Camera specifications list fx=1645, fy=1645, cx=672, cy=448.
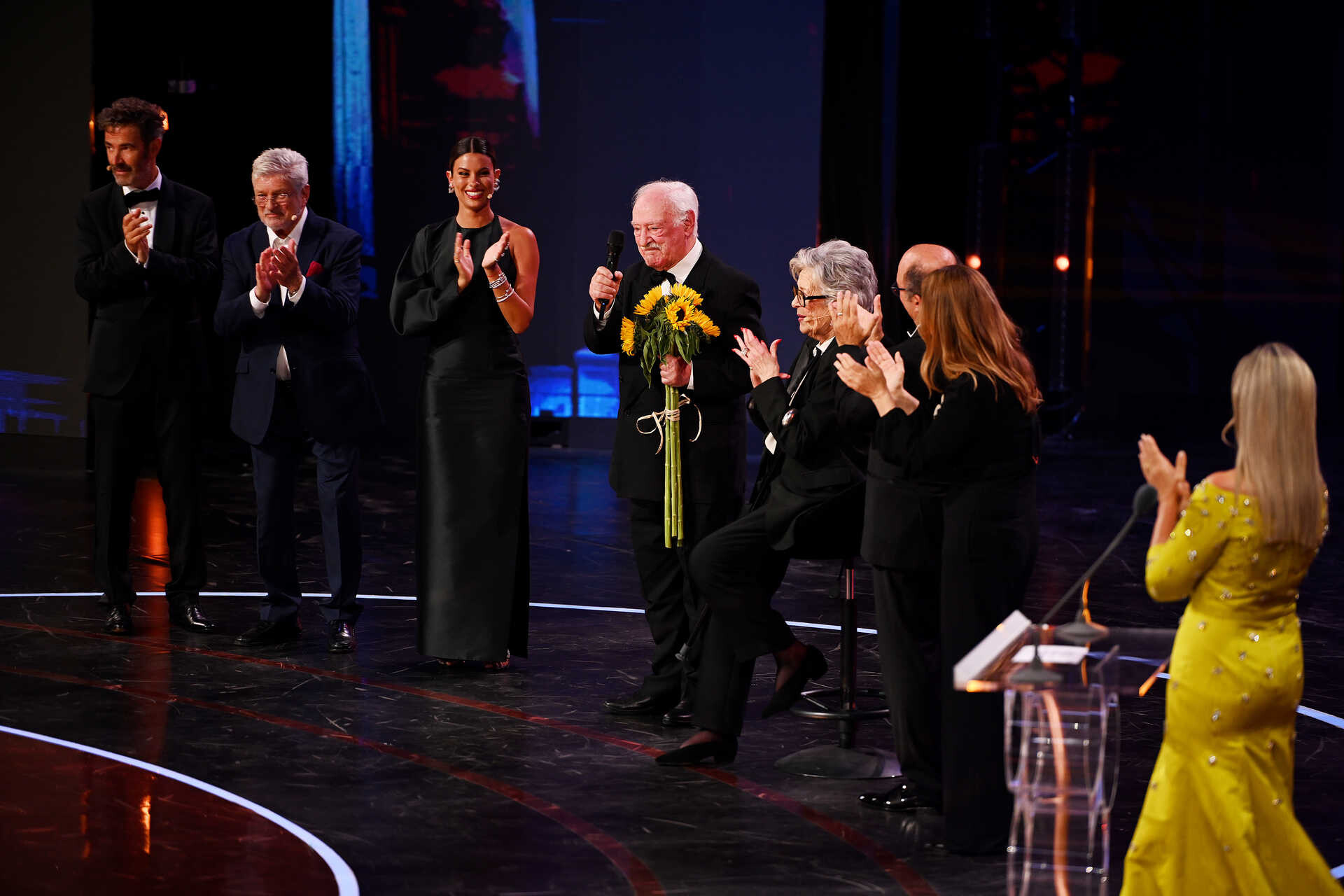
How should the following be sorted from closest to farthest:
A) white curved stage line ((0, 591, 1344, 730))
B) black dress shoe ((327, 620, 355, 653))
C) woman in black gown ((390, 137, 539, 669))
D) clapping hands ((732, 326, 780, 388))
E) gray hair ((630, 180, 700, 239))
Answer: clapping hands ((732, 326, 780, 388)), gray hair ((630, 180, 700, 239)), woman in black gown ((390, 137, 539, 669)), black dress shoe ((327, 620, 355, 653)), white curved stage line ((0, 591, 1344, 730))

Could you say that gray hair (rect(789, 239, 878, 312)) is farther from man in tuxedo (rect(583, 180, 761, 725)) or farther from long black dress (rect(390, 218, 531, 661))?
long black dress (rect(390, 218, 531, 661))

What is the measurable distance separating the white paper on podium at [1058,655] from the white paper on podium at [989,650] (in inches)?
1.4

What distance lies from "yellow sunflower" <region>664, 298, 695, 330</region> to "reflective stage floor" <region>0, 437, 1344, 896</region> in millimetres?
1257

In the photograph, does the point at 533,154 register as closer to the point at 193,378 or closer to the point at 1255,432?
the point at 193,378

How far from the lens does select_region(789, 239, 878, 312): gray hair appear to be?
470 cm

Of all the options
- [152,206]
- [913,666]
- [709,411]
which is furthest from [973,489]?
[152,206]

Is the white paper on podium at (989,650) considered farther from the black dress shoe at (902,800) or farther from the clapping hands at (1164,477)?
the black dress shoe at (902,800)

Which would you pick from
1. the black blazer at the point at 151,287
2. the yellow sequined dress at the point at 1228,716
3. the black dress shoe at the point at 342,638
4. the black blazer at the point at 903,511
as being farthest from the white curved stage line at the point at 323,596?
the yellow sequined dress at the point at 1228,716

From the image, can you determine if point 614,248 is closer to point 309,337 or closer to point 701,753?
point 309,337

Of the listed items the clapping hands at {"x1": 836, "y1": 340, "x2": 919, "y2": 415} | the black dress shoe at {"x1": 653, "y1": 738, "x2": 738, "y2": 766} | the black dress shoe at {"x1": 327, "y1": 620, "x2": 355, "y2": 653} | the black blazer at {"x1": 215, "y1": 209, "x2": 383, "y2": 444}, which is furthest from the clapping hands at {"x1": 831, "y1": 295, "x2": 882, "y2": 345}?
the black dress shoe at {"x1": 327, "y1": 620, "x2": 355, "y2": 653}

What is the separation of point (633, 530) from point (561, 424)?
8.37 meters

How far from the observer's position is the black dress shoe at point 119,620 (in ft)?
20.4

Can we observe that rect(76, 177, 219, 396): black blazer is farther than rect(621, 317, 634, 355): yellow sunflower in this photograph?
Yes

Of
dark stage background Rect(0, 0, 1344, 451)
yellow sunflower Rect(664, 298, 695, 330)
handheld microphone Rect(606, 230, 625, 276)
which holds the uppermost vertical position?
dark stage background Rect(0, 0, 1344, 451)
